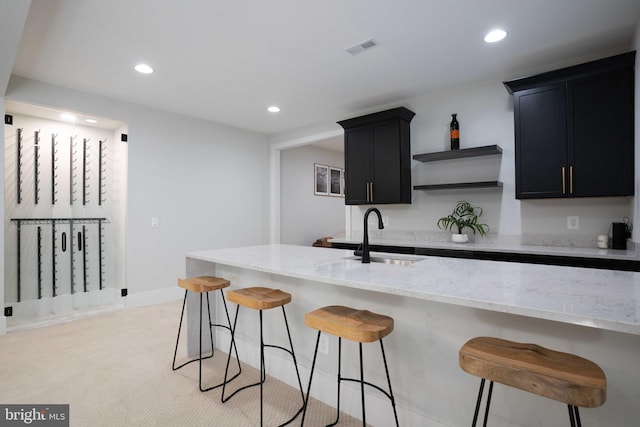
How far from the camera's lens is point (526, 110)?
3.02 meters

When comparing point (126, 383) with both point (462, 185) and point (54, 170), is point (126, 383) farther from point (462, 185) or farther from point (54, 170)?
point (462, 185)

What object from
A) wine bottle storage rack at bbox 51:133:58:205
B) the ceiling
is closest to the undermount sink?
the ceiling

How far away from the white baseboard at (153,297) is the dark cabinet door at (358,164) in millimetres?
2624

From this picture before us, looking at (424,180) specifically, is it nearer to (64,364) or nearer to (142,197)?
(142,197)

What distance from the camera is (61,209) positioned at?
12.2 feet

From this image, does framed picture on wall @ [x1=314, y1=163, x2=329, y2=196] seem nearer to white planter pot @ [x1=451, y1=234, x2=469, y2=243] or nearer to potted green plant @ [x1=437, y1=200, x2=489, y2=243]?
potted green plant @ [x1=437, y1=200, x2=489, y2=243]

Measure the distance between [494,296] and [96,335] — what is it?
359 cm

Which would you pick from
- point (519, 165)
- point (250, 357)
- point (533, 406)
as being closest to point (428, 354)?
point (533, 406)

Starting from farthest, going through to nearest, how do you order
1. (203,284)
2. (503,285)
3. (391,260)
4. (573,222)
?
(573,222) → (203,284) → (391,260) → (503,285)

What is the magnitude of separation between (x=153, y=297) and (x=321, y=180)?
397 cm

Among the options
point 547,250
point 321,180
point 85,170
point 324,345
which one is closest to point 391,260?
point 324,345

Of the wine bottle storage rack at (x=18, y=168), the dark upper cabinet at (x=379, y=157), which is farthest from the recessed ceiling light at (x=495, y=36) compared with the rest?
the wine bottle storage rack at (x=18, y=168)

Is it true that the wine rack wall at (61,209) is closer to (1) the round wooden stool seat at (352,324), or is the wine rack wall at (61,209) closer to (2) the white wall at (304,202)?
(2) the white wall at (304,202)

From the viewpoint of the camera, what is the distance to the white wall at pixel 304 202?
6.20 meters
